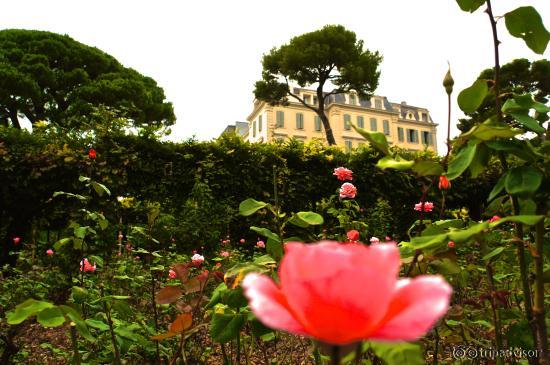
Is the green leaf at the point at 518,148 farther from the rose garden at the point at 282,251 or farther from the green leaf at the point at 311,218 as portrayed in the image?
the green leaf at the point at 311,218

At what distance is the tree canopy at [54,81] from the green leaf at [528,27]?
62.5 feet

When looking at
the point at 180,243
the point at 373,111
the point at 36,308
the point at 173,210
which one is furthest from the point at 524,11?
the point at 373,111

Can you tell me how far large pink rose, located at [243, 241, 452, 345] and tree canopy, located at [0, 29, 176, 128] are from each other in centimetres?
1940

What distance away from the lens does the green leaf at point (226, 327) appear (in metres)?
0.88

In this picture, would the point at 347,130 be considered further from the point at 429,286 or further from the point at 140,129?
the point at 429,286

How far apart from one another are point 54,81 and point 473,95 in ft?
72.8

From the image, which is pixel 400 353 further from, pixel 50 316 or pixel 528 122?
pixel 50 316

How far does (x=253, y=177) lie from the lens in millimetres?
6359

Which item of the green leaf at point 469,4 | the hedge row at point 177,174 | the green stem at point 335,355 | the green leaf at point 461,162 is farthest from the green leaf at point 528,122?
the hedge row at point 177,174

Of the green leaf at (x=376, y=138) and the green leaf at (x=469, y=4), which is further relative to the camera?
the green leaf at (x=469, y=4)

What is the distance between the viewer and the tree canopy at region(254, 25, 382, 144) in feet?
76.3

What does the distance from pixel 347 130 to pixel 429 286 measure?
133 feet

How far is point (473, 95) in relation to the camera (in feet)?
2.62

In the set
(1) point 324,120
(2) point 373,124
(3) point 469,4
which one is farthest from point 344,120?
(3) point 469,4
